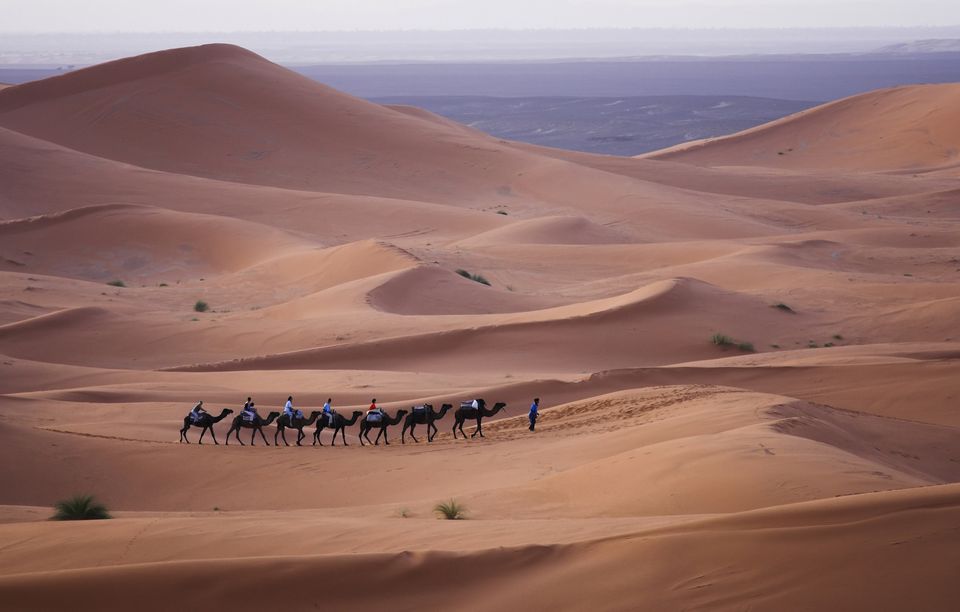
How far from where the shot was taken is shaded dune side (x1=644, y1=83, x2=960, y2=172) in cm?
5937

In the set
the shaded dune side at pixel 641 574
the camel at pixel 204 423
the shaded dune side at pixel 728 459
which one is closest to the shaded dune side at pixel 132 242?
the camel at pixel 204 423

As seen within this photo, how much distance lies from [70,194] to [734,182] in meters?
30.3

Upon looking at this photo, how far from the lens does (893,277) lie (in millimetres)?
28453

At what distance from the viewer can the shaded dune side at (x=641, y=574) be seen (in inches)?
234

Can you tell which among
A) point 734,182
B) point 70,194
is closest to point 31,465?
point 70,194

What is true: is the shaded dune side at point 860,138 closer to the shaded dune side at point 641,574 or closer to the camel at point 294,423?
the camel at point 294,423

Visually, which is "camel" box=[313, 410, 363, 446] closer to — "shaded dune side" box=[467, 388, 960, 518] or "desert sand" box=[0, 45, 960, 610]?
"desert sand" box=[0, 45, 960, 610]

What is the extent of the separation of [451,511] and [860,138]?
60399 millimetres

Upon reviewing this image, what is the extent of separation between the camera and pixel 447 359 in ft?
65.2

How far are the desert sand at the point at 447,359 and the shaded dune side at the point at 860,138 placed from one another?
14.5 feet

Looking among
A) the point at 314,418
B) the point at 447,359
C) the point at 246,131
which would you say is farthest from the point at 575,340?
the point at 246,131

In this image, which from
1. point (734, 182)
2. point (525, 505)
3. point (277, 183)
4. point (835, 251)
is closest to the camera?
point (525, 505)

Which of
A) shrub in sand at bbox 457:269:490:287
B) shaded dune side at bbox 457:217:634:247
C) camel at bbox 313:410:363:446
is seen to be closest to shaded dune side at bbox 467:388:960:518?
camel at bbox 313:410:363:446

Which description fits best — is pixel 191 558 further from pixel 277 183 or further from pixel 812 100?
pixel 812 100
